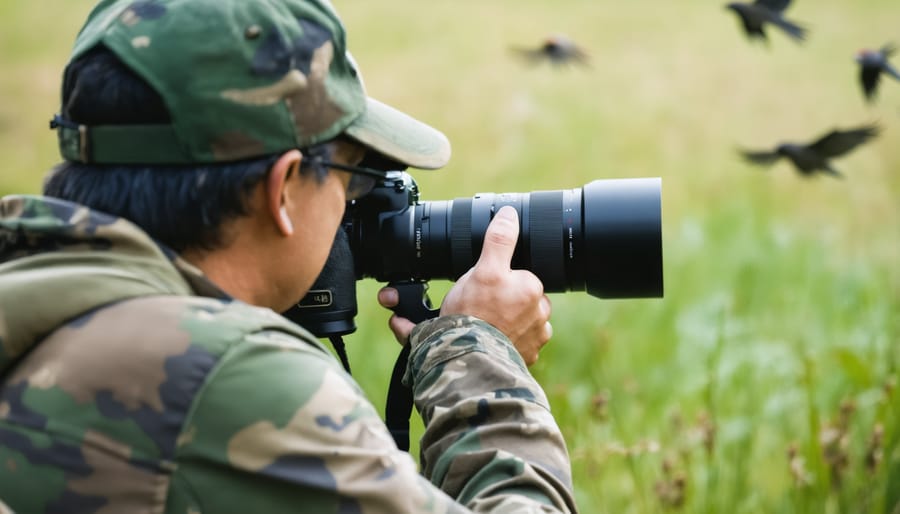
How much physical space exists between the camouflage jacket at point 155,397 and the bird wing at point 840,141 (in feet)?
5.11

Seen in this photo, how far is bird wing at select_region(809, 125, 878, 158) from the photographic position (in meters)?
2.40

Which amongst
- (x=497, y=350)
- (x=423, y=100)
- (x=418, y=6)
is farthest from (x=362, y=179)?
(x=418, y=6)

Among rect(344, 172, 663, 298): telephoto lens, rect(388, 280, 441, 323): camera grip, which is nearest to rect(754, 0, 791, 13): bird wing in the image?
rect(344, 172, 663, 298): telephoto lens

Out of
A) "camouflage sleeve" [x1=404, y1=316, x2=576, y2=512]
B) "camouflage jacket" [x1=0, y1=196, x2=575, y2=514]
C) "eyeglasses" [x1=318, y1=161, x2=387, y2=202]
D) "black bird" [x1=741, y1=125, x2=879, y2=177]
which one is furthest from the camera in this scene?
"black bird" [x1=741, y1=125, x2=879, y2=177]

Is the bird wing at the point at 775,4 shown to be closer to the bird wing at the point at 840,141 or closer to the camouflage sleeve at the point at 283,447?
the bird wing at the point at 840,141

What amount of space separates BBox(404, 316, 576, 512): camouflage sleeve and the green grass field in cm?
51

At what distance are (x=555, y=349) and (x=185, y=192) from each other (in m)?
2.16

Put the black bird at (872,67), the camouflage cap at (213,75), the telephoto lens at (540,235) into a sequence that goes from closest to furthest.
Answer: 1. the camouflage cap at (213,75)
2. the telephoto lens at (540,235)
3. the black bird at (872,67)

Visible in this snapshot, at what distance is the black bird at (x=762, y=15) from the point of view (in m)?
2.35

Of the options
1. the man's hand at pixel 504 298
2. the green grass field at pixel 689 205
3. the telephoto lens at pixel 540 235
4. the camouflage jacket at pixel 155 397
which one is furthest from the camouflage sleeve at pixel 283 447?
the green grass field at pixel 689 205

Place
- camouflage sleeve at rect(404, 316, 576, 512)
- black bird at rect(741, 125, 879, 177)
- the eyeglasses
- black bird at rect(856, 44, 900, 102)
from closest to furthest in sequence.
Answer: camouflage sleeve at rect(404, 316, 576, 512) < the eyeglasses < black bird at rect(856, 44, 900, 102) < black bird at rect(741, 125, 879, 177)

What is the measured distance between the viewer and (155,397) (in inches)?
43.9

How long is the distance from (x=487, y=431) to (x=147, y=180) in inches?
20.6

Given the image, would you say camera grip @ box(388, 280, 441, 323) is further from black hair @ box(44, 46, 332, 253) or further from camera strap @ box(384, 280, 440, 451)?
black hair @ box(44, 46, 332, 253)
